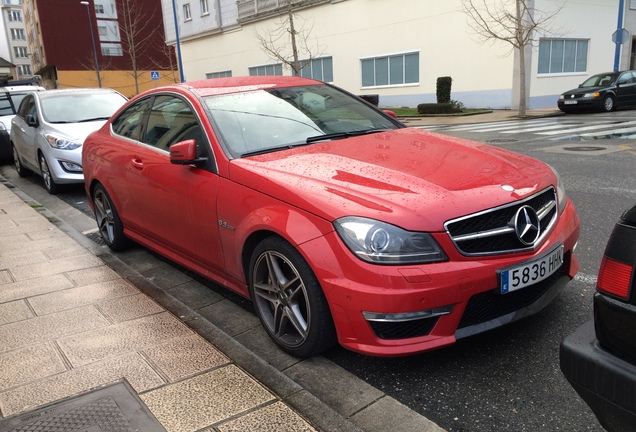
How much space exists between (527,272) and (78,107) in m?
8.41

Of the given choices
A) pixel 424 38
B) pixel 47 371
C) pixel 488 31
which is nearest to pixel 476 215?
pixel 47 371

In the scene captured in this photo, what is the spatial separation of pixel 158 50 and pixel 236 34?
28.1 meters

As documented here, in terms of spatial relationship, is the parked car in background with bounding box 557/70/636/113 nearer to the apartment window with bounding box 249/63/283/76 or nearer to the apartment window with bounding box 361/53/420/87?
the apartment window with bounding box 361/53/420/87

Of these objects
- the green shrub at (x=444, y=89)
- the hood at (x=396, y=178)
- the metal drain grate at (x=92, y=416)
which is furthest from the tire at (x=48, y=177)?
the green shrub at (x=444, y=89)

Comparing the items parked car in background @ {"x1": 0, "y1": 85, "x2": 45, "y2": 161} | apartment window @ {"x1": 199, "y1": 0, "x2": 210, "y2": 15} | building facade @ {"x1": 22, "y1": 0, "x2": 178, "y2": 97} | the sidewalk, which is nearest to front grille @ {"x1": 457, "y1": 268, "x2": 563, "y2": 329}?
the sidewalk

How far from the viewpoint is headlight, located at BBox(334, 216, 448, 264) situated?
255cm

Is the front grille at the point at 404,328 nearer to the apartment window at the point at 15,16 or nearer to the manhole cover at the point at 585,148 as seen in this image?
the manhole cover at the point at 585,148

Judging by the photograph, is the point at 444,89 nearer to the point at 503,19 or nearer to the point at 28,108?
the point at 503,19

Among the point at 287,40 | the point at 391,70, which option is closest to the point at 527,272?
the point at 391,70

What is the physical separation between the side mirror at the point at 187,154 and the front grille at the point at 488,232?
70.8 inches

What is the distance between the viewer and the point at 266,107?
13.1 ft

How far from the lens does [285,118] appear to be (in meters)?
3.92

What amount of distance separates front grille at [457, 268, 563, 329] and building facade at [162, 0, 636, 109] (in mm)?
21549

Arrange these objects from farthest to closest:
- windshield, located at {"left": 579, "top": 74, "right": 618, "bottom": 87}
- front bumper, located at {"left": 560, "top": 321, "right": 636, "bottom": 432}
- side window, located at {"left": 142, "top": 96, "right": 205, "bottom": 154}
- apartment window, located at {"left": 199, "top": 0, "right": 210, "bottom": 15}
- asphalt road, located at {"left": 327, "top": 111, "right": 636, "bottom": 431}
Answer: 1. apartment window, located at {"left": 199, "top": 0, "right": 210, "bottom": 15}
2. windshield, located at {"left": 579, "top": 74, "right": 618, "bottom": 87}
3. side window, located at {"left": 142, "top": 96, "right": 205, "bottom": 154}
4. asphalt road, located at {"left": 327, "top": 111, "right": 636, "bottom": 431}
5. front bumper, located at {"left": 560, "top": 321, "right": 636, "bottom": 432}
